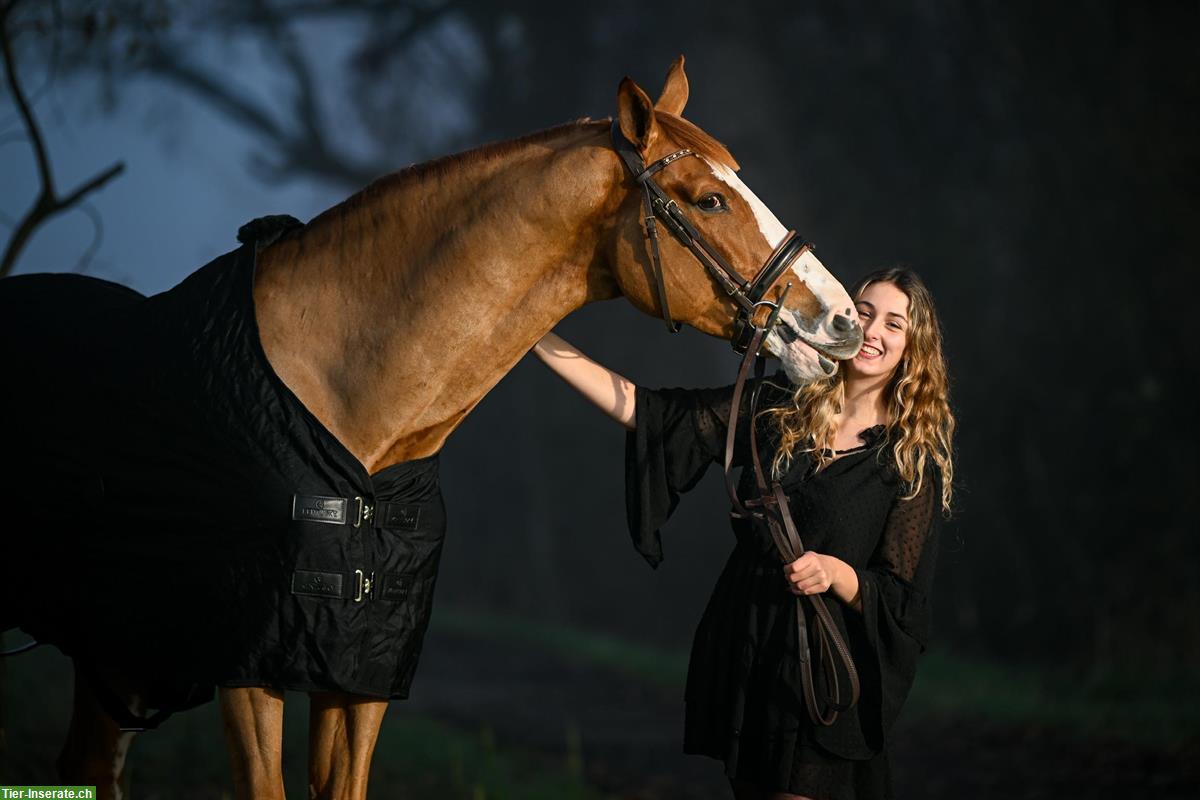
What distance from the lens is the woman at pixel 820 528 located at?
252cm

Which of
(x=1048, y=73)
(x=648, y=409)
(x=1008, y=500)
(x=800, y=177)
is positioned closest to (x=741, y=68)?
(x=800, y=177)

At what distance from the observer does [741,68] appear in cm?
1102

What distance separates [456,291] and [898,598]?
117 cm

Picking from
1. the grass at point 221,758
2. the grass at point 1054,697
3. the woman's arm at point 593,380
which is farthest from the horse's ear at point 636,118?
the grass at point 1054,697

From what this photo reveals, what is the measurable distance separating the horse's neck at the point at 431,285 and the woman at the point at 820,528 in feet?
1.19

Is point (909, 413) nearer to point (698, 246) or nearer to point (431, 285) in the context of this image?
point (698, 246)

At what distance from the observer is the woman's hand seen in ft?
7.98

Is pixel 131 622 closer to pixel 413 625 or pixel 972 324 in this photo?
pixel 413 625

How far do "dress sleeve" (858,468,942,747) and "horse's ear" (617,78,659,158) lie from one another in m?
0.99

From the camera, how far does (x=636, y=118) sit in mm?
2422

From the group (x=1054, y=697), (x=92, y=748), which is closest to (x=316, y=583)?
(x=92, y=748)

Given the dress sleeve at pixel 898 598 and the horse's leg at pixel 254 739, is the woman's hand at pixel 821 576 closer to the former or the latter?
the dress sleeve at pixel 898 598

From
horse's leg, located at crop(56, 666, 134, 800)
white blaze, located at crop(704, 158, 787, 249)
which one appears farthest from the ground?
white blaze, located at crop(704, 158, 787, 249)

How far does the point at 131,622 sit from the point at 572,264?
1168 millimetres
